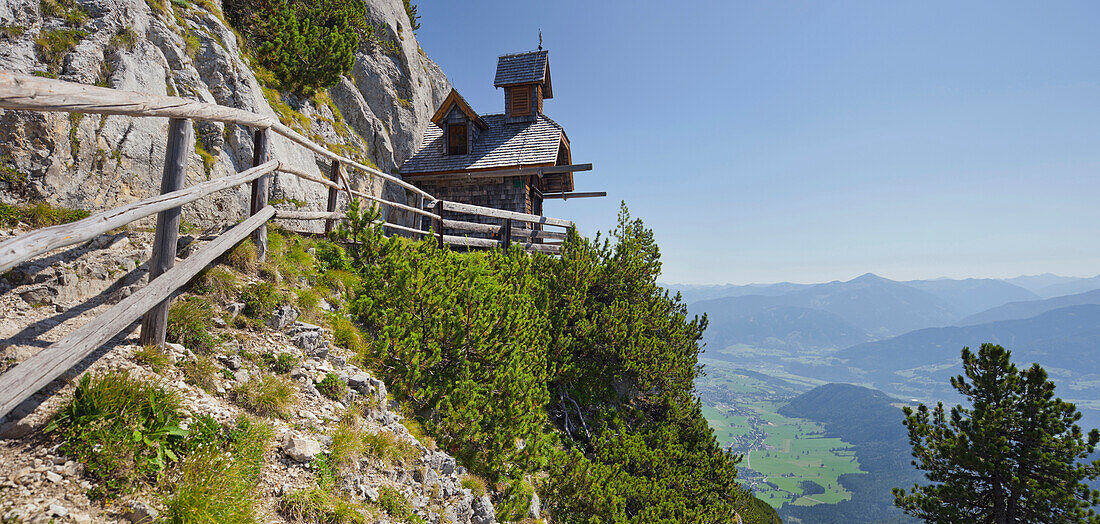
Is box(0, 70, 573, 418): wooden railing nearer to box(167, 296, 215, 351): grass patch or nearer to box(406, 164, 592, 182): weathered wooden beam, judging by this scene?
box(167, 296, 215, 351): grass patch

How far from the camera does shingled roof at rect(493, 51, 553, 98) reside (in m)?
23.4

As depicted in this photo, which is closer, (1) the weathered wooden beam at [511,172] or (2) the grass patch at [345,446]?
(2) the grass patch at [345,446]

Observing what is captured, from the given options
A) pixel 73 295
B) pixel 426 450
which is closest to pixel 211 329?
pixel 73 295

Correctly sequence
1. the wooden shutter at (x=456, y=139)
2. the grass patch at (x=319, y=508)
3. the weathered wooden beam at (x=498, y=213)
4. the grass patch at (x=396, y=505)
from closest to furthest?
1. the grass patch at (x=319, y=508)
2. the grass patch at (x=396, y=505)
3. the weathered wooden beam at (x=498, y=213)
4. the wooden shutter at (x=456, y=139)

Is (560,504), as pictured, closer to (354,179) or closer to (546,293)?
(546,293)

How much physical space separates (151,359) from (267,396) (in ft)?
3.60

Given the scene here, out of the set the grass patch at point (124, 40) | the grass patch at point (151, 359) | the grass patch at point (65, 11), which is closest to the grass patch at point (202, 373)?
the grass patch at point (151, 359)

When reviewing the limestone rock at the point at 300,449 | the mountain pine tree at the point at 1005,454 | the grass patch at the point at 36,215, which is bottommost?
the mountain pine tree at the point at 1005,454

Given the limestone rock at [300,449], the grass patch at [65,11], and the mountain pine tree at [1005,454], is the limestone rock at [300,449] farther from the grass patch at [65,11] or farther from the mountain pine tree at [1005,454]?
the mountain pine tree at [1005,454]

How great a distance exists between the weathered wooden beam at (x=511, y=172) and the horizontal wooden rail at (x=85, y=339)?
15098 millimetres

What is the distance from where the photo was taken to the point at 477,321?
824 centimetres

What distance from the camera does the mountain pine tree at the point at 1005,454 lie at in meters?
11.6

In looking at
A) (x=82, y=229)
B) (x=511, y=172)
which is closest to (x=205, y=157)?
(x=82, y=229)

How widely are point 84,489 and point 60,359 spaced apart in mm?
995
